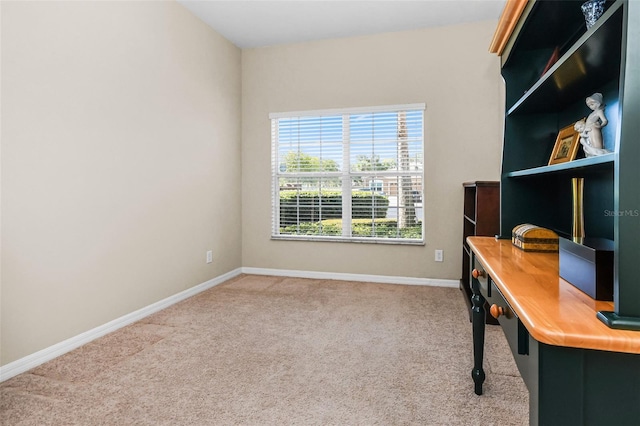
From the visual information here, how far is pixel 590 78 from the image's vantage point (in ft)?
4.58

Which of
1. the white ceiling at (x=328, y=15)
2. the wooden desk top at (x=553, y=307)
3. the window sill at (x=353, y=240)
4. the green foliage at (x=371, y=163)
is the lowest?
the window sill at (x=353, y=240)

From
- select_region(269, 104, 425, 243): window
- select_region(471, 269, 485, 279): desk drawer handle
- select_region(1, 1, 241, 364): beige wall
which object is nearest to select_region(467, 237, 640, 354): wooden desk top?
select_region(471, 269, 485, 279): desk drawer handle

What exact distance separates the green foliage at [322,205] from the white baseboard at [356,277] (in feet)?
1.91

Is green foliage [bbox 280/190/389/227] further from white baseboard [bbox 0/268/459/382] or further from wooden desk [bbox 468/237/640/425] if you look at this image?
wooden desk [bbox 468/237/640/425]

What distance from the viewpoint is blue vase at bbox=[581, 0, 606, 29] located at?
1228mm

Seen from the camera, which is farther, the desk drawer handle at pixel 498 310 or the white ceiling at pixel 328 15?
the white ceiling at pixel 328 15

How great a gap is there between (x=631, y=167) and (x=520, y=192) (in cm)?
122

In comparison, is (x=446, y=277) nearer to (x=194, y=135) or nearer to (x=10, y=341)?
(x=194, y=135)

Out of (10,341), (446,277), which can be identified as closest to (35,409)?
(10,341)

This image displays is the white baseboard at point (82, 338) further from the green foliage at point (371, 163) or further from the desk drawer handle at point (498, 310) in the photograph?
the desk drawer handle at point (498, 310)

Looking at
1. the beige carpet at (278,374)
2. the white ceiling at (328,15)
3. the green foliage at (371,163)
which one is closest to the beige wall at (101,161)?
the white ceiling at (328,15)

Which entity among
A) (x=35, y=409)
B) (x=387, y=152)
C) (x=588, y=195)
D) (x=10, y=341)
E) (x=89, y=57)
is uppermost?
(x=89, y=57)

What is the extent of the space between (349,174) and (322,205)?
18.8 inches

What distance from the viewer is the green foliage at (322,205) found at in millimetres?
4027
